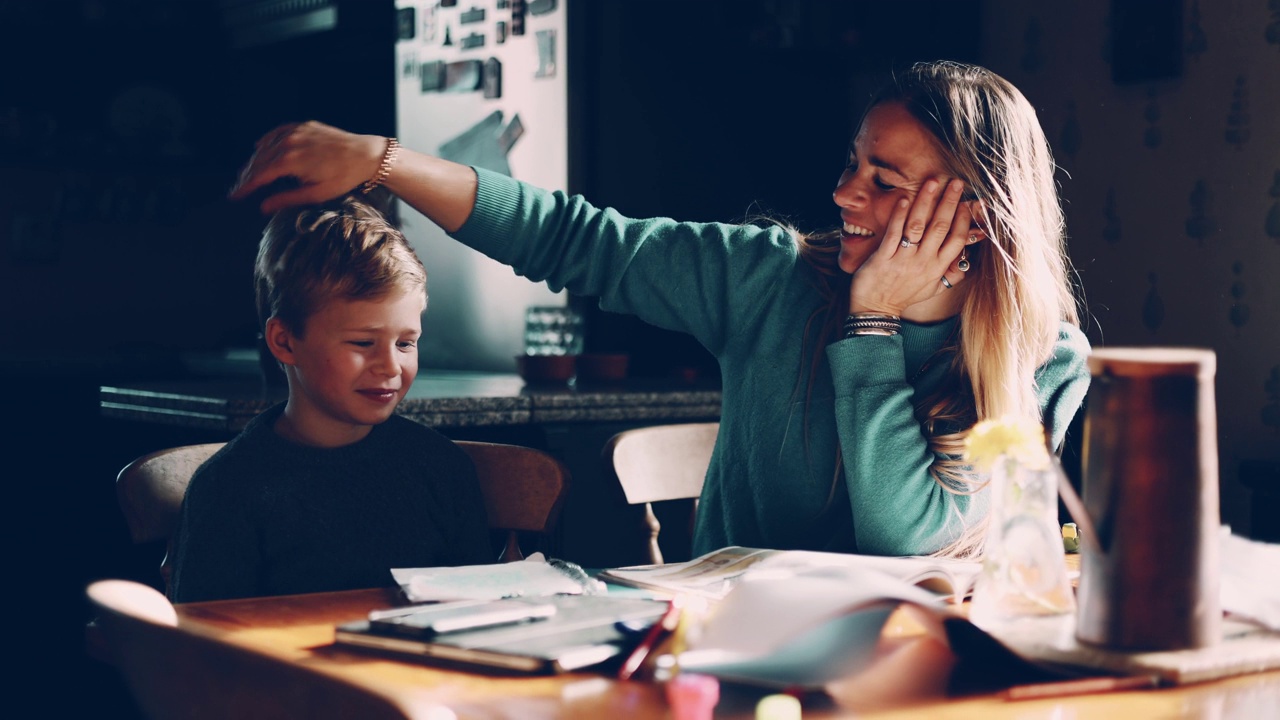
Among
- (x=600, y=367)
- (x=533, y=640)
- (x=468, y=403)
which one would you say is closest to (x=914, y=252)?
(x=533, y=640)

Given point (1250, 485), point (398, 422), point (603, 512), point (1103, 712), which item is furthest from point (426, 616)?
Result: point (1250, 485)

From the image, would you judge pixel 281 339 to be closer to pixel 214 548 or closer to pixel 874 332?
pixel 214 548

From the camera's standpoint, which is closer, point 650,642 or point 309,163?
point 650,642

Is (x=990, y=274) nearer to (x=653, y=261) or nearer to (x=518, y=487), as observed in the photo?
(x=653, y=261)

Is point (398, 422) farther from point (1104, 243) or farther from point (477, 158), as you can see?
point (1104, 243)

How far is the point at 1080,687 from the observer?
0.82 meters

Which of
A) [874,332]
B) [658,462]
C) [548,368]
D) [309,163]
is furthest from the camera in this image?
[548,368]

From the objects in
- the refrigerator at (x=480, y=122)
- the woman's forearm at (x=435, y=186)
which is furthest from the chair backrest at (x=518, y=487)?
the refrigerator at (x=480, y=122)

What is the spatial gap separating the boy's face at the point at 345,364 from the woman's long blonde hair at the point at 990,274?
52cm

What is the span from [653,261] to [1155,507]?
0.82 m

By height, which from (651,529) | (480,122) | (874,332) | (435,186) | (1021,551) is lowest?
(651,529)

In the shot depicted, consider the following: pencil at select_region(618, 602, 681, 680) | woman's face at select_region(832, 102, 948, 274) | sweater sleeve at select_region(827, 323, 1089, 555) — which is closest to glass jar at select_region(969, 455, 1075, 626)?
pencil at select_region(618, 602, 681, 680)

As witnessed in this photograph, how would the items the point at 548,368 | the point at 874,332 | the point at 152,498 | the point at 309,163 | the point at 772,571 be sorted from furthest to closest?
the point at 548,368 < the point at 152,498 < the point at 874,332 < the point at 309,163 < the point at 772,571

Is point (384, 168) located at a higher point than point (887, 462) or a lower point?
higher
